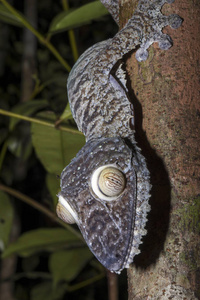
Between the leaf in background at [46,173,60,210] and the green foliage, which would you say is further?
the leaf in background at [46,173,60,210]

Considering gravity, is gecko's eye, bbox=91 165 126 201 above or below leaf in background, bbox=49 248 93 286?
above

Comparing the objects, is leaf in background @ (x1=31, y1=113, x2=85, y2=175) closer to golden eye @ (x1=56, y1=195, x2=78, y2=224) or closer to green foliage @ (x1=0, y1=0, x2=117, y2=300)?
green foliage @ (x1=0, y1=0, x2=117, y2=300)

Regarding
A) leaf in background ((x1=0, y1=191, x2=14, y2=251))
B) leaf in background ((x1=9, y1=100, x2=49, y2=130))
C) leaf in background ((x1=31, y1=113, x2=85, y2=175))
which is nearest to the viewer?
leaf in background ((x1=31, y1=113, x2=85, y2=175))

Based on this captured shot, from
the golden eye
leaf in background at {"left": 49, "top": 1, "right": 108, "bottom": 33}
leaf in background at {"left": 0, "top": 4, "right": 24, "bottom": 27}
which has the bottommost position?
the golden eye

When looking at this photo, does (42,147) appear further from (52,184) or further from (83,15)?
(83,15)

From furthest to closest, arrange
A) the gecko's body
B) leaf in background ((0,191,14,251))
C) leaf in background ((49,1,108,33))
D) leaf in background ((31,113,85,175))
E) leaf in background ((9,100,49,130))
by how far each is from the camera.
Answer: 1. leaf in background ((0,191,14,251))
2. leaf in background ((9,100,49,130))
3. leaf in background ((31,113,85,175))
4. leaf in background ((49,1,108,33))
5. the gecko's body

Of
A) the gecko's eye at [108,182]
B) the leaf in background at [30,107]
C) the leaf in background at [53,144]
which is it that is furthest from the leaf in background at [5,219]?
the gecko's eye at [108,182]

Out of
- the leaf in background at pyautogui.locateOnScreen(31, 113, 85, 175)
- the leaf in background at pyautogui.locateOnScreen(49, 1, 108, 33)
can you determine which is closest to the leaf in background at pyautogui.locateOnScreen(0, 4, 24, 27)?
the leaf in background at pyautogui.locateOnScreen(49, 1, 108, 33)
